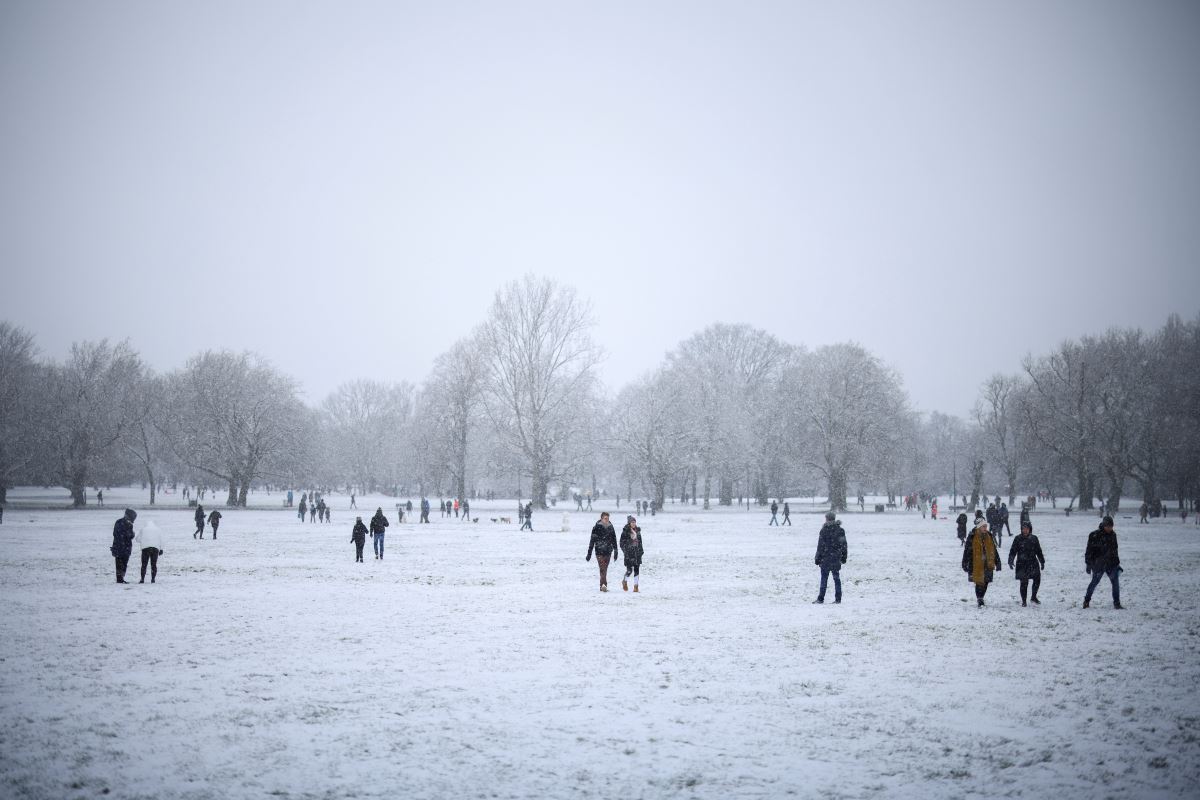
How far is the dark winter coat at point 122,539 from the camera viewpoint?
19.0m

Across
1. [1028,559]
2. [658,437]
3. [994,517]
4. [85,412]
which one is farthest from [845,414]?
[85,412]

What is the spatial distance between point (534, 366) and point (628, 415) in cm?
991

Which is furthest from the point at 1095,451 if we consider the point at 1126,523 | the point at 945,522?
the point at 945,522

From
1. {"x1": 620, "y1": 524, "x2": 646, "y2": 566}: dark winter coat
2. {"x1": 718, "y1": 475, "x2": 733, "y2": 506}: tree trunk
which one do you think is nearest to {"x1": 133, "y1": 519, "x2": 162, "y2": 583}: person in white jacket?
{"x1": 620, "y1": 524, "x2": 646, "y2": 566}: dark winter coat

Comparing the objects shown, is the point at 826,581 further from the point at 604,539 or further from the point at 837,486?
the point at 837,486

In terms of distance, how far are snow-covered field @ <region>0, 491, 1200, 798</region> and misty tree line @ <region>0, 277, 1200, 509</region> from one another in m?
40.5

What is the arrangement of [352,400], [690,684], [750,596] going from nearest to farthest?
[690,684]
[750,596]
[352,400]

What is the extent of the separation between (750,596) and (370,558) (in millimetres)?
14826

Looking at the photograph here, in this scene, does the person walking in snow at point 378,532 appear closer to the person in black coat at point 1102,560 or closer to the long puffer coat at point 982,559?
the long puffer coat at point 982,559

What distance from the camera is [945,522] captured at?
48.5 m

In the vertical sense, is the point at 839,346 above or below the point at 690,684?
above

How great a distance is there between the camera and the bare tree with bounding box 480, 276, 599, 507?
60.7 metres

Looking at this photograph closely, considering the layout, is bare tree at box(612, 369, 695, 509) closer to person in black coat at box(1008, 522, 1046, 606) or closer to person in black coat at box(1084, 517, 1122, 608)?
person in black coat at box(1008, 522, 1046, 606)

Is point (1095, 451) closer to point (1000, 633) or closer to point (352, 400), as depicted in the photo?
point (1000, 633)
